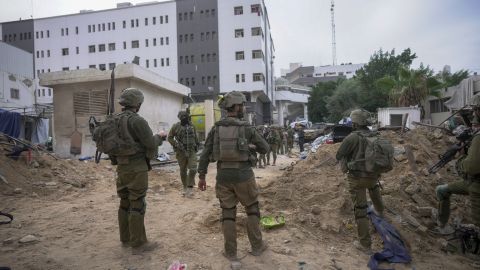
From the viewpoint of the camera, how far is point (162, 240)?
457cm

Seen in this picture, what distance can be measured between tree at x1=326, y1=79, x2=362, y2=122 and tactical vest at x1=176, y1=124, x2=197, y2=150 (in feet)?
105

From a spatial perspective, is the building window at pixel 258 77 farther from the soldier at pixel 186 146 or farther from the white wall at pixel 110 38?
the soldier at pixel 186 146

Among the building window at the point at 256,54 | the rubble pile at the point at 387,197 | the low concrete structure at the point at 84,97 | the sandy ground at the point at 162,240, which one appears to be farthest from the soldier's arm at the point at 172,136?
the building window at the point at 256,54

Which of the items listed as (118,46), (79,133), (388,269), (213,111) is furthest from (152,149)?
(118,46)

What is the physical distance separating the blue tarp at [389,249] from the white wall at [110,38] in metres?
43.3

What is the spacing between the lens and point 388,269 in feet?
13.0

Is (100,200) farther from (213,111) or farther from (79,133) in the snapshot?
(213,111)

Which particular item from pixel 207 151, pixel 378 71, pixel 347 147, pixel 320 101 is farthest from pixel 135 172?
pixel 320 101

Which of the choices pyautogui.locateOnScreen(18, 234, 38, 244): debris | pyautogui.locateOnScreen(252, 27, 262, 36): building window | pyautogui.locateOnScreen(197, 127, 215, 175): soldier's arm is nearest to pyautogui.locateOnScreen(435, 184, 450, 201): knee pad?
pyautogui.locateOnScreen(197, 127, 215, 175): soldier's arm

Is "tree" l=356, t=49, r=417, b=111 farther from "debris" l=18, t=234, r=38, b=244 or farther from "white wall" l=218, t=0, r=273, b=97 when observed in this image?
"debris" l=18, t=234, r=38, b=244

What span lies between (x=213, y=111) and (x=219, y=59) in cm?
2464

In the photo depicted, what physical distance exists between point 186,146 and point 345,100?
35.0 m

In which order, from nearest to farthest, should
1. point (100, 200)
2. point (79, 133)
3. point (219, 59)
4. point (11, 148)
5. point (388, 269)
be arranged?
point (388, 269) → point (100, 200) → point (11, 148) → point (79, 133) → point (219, 59)

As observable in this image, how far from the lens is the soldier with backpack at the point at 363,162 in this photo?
4.36 metres
